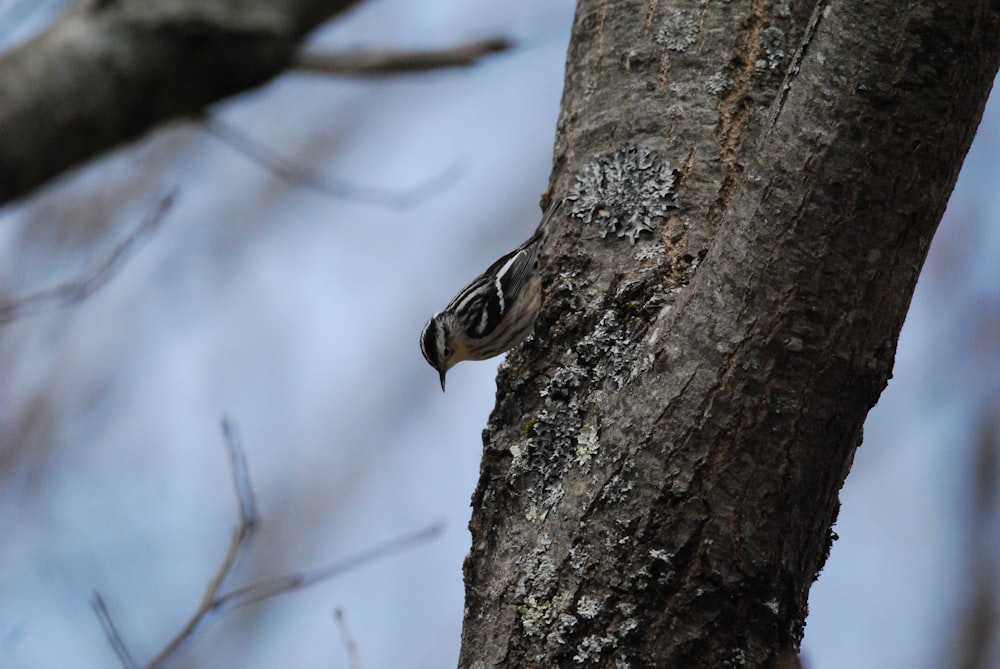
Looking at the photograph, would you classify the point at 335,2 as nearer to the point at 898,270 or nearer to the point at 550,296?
the point at 550,296

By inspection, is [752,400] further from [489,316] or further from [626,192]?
[489,316]

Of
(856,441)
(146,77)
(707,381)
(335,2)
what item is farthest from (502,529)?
(335,2)

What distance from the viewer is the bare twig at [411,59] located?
4055 millimetres

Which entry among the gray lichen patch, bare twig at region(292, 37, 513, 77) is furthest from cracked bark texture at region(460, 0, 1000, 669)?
bare twig at region(292, 37, 513, 77)

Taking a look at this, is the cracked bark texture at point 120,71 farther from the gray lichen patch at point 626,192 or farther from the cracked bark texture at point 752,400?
the cracked bark texture at point 752,400

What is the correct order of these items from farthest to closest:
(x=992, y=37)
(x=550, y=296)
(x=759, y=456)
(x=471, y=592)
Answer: (x=550, y=296) < (x=471, y=592) < (x=759, y=456) < (x=992, y=37)

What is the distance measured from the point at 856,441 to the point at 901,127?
722mm

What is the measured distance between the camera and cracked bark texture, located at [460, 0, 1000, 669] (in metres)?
2.07

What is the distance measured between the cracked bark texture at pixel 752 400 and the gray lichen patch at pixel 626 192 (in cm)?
48

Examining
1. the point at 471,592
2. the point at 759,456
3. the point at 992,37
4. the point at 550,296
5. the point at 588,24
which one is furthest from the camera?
the point at 588,24

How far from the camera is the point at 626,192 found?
3215 millimetres

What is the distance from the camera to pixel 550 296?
3.23 metres

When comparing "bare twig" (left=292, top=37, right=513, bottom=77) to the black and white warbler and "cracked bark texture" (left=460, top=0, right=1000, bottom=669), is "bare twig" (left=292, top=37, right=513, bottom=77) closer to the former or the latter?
the black and white warbler

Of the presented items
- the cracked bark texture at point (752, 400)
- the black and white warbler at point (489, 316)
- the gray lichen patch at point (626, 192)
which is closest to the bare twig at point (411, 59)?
the black and white warbler at point (489, 316)
